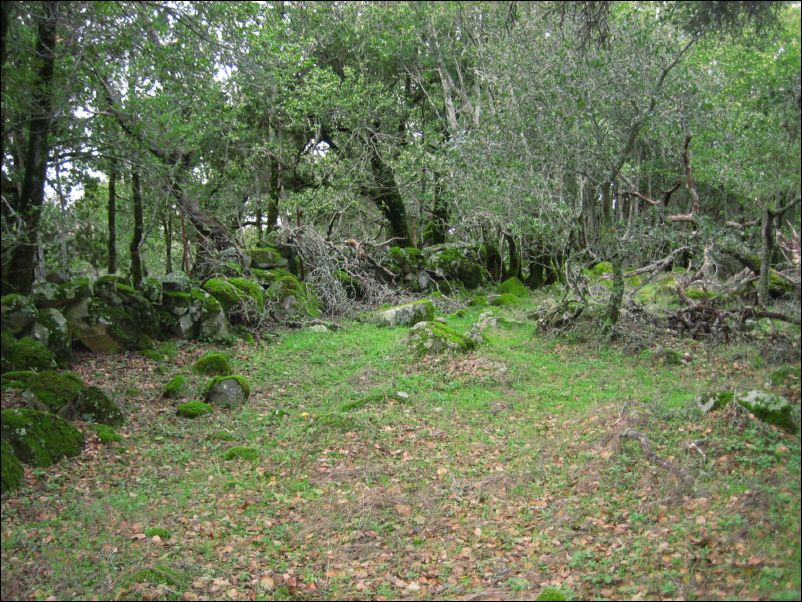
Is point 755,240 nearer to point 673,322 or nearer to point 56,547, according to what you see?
point 673,322

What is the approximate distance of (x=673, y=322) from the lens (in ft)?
41.2

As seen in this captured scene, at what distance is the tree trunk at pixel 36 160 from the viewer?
9.06 metres

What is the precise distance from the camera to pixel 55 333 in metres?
10.5

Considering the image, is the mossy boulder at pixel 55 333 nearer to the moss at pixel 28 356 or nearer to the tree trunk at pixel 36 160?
the moss at pixel 28 356

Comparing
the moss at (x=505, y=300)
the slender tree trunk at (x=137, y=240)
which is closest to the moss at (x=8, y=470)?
the slender tree trunk at (x=137, y=240)

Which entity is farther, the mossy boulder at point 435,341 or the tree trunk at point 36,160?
the mossy boulder at point 435,341

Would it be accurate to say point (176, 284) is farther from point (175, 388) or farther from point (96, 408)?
point (96, 408)

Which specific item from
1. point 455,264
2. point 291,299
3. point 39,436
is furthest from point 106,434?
point 455,264

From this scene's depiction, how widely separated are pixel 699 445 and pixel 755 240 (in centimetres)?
613

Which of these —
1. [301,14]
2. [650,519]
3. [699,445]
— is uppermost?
[301,14]

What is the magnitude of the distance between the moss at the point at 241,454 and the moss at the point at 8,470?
2459mm

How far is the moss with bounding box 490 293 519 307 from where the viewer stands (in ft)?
67.2

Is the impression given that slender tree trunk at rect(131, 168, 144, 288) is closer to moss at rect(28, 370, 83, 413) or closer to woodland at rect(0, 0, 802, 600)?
woodland at rect(0, 0, 802, 600)

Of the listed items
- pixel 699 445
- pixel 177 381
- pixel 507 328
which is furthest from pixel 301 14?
pixel 699 445
